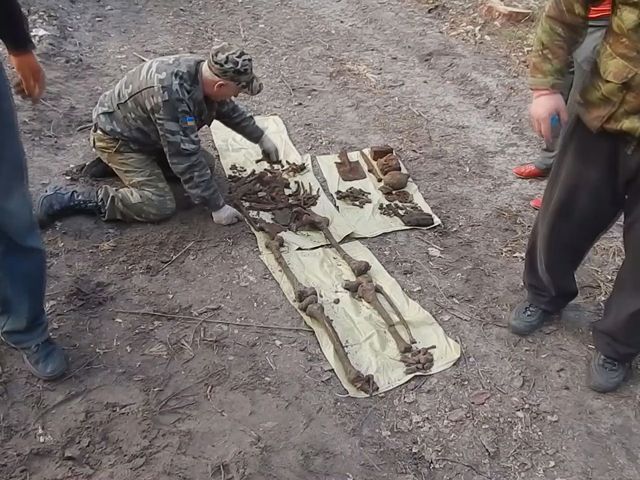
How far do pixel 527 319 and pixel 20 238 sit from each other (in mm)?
2607

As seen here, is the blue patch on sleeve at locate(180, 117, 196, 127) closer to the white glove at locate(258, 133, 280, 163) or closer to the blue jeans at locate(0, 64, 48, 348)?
the white glove at locate(258, 133, 280, 163)

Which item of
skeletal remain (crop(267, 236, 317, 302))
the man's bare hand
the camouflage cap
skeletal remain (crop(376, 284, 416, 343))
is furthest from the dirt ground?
the man's bare hand

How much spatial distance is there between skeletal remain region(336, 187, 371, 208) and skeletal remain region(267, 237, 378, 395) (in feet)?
2.26

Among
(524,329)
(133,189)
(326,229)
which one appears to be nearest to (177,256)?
(133,189)

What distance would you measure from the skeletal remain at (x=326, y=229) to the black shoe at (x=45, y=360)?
1712mm

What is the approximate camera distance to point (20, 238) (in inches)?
110

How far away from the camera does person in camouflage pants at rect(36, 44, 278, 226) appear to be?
3939 millimetres

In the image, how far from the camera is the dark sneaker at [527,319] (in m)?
3.66

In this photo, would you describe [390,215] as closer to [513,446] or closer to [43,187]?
[513,446]

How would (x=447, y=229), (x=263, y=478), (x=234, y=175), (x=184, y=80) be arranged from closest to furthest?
(x=263, y=478) → (x=184, y=80) → (x=447, y=229) → (x=234, y=175)

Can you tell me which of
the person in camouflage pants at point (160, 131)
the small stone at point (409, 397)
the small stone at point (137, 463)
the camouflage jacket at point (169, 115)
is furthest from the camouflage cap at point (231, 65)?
the small stone at point (137, 463)

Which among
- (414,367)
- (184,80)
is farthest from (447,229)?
(184,80)

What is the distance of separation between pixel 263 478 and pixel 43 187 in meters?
2.73

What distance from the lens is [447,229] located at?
4484 mm
